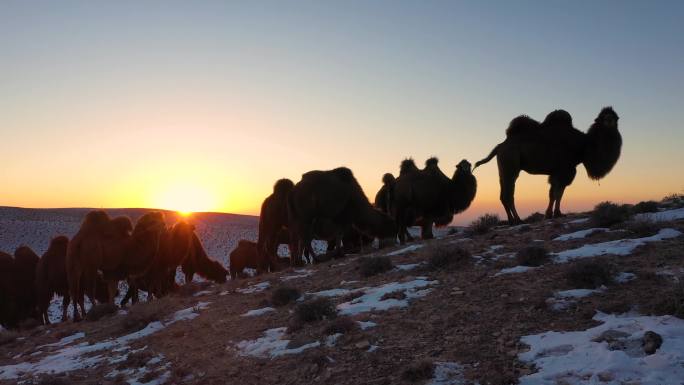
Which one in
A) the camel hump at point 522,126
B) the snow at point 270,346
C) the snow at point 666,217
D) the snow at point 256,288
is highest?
the camel hump at point 522,126

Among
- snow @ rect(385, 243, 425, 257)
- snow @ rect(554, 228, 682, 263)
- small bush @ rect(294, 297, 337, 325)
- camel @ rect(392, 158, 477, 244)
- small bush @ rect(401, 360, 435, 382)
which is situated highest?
camel @ rect(392, 158, 477, 244)

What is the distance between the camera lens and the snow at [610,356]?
5289mm

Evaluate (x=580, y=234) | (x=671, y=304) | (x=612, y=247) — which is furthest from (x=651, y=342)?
(x=580, y=234)

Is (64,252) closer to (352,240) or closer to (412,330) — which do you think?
(352,240)

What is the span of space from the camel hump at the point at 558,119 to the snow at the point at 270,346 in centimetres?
1060

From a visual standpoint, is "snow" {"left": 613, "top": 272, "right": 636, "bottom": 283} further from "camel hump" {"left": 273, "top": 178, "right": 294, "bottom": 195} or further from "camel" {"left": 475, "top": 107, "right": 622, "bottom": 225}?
"camel hump" {"left": 273, "top": 178, "right": 294, "bottom": 195}

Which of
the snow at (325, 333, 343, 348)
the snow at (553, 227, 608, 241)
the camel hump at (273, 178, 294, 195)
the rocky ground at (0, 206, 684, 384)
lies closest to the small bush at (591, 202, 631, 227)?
the snow at (553, 227, 608, 241)

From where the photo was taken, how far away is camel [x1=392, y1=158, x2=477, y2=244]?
704 inches

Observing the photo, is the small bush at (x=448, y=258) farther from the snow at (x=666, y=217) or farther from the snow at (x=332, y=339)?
the snow at (x=666, y=217)

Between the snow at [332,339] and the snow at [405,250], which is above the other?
the snow at [405,250]

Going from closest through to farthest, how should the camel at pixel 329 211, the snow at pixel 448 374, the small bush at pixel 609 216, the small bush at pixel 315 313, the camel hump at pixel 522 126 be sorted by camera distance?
the snow at pixel 448 374, the small bush at pixel 315 313, the small bush at pixel 609 216, the camel hump at pixel 522 126, the camel at pixel 329 211

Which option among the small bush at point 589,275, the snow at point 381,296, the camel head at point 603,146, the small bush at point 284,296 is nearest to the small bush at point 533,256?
the small bush at point 589,275

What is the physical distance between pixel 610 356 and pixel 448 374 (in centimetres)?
167

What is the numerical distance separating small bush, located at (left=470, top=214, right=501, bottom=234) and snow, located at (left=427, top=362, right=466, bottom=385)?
8833mm
